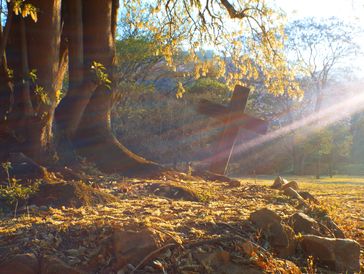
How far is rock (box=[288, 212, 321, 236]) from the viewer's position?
455cm

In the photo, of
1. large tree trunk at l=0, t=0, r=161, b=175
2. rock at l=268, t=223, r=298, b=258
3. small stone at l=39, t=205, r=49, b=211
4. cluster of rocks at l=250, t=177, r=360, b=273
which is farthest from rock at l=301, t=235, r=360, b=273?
large tree trunk at l=0, t=0, r=161, b=175

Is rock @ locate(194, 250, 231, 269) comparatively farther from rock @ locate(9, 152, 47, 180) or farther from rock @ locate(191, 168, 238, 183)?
rock @ locate(191, 168, 238, 183)

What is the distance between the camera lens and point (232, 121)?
9.52 meters

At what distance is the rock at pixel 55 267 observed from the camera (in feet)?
10.4

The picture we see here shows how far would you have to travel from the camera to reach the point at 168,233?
376cm

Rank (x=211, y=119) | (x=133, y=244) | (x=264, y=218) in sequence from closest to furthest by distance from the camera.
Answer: (x=133, y=244), (x=264, y=218), (x=211, y=119)

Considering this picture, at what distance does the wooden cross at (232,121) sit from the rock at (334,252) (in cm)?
539

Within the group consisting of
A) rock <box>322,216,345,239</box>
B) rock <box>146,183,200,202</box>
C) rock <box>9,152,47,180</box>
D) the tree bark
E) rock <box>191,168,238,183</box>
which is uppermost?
the tree bark

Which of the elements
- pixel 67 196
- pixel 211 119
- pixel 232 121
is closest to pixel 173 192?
pixel 67 196

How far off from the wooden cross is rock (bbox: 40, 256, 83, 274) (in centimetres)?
660

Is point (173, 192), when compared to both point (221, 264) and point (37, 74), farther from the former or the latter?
point (37, 74)

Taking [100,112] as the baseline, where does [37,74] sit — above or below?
above

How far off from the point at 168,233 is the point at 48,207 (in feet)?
5.48

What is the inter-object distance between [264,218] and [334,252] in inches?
28.5
